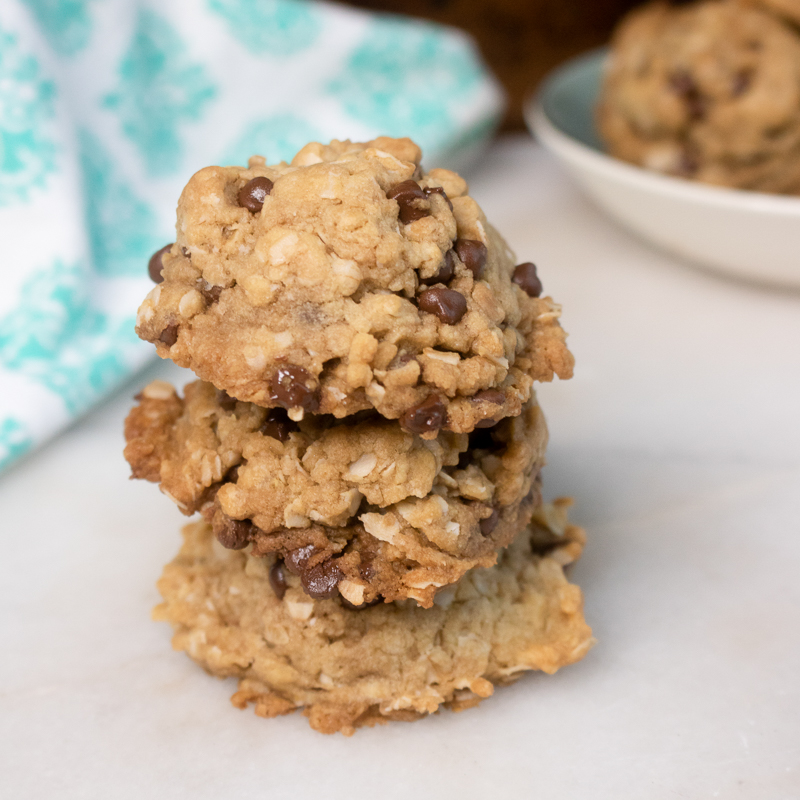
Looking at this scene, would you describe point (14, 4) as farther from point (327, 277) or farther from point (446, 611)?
point (446, 611)

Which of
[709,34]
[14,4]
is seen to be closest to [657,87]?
[709,34]

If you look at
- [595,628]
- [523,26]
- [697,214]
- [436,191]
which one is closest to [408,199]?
[436,191]

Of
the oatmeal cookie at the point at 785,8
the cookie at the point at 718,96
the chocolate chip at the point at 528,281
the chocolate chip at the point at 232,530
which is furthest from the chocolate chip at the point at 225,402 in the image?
the oatmeal cookie at the point at 785,8

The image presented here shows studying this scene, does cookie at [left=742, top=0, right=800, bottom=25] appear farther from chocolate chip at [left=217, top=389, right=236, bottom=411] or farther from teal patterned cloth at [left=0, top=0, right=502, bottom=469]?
chocolate chip at [left=217, top=389, right=236, bottom=411]

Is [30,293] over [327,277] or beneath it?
beneath

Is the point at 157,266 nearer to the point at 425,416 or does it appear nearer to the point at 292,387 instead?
the point at 292,387

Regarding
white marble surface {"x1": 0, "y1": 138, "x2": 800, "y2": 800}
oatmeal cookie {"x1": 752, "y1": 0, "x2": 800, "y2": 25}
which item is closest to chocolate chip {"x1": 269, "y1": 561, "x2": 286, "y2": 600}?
white marble surface {"x1": 0, "y1": 138, "x2": 800, "y2": 800}

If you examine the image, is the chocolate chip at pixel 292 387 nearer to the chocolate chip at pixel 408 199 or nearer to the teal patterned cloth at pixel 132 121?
the chocolate chip at pixel 408 199
